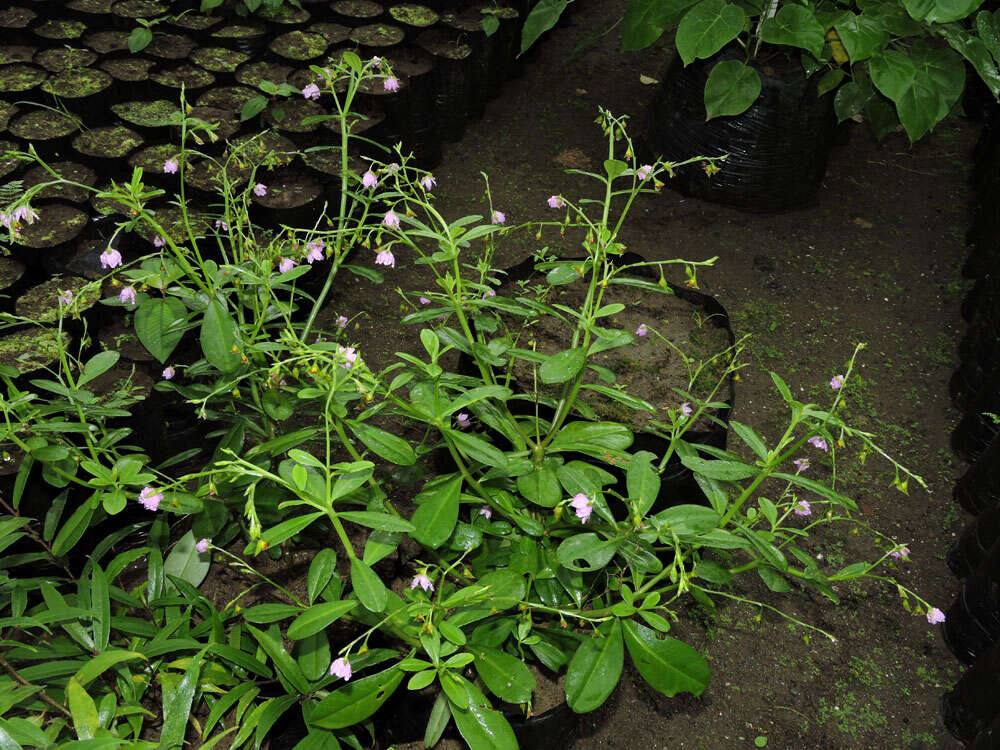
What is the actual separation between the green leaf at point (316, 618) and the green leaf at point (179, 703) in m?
0.27

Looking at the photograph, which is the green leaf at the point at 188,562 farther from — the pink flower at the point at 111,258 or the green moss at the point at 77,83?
the green moss at the point at 77,83

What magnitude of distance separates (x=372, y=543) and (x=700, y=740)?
94 cm

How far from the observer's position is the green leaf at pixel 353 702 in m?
1.24

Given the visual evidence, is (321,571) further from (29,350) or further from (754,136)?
(754,136)

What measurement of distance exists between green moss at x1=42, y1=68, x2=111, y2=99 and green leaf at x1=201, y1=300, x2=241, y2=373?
1380 millimetres

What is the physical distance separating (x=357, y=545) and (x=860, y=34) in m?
2.15

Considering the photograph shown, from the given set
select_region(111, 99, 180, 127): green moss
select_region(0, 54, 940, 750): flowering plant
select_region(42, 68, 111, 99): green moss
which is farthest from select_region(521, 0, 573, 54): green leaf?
select_region(0, 54, 940, 750): flowering plant

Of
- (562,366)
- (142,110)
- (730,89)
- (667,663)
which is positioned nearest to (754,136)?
(730,89)

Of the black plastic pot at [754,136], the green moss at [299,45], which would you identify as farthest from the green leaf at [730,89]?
the green moss at [299,45]

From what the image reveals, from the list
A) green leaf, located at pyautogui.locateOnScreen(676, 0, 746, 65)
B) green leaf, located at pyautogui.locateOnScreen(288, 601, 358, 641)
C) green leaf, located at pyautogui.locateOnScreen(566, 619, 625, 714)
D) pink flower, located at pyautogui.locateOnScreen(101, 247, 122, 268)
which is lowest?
green leaf, located at pyautogui.locateOnScreen(566, 619, 625, 714)

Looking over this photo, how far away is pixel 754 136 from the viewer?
9.19 ft

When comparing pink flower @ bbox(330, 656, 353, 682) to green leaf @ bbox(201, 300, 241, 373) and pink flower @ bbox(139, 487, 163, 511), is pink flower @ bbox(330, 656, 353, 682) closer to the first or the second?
pink flower @ bbox(139, 487, 163, 511)

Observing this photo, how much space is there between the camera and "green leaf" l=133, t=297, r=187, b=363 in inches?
56.6

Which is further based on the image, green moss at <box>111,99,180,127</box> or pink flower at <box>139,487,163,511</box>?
green moss at <box>111,99,180,127</box>
